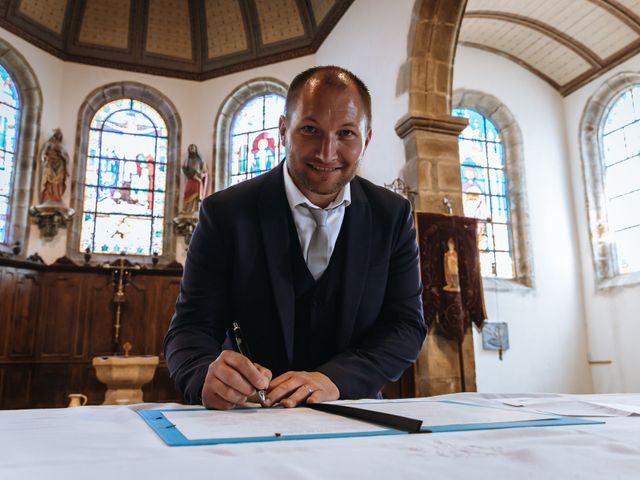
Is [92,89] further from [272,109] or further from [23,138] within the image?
[272,109]

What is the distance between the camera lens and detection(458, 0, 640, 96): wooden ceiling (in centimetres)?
948

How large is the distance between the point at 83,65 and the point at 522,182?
8.28m

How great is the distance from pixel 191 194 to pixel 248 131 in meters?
1.75

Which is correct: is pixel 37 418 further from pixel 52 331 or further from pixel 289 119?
pixel 52 331

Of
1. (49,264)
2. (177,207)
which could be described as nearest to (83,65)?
(177,207)

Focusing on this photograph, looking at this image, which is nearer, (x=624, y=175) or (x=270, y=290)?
(x=270, y=290)

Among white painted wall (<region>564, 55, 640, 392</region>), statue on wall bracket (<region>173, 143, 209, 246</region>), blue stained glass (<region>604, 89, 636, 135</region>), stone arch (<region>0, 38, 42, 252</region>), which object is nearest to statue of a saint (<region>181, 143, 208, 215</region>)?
statue on wall bracket (<region>173, 143, 209, 246</region>)

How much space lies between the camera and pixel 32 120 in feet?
32.9

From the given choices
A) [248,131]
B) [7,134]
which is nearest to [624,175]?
[248,131]

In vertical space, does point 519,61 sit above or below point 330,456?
above

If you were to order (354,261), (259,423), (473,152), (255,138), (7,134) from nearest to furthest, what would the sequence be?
1. (259,423)
2. (354,261)
3. (7,134)
4. (473,152)
5. (255,138)

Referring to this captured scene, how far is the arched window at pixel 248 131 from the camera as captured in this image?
10898 millimetres

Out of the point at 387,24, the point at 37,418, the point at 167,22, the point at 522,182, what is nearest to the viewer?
the point at 37,418

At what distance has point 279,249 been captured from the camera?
171 cm
